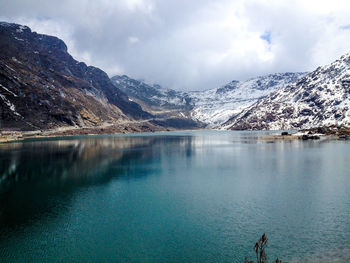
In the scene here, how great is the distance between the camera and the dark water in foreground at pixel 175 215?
1297 inches

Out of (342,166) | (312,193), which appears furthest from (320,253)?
(342,166)

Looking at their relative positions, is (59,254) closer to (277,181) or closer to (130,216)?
(130,216)

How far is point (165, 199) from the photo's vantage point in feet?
180

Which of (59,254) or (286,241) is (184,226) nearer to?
(286,241)

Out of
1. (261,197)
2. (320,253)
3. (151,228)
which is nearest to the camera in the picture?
(320,253)

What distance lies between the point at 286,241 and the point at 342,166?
59.9 meters

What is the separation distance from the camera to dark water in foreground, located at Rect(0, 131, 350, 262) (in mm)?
32938

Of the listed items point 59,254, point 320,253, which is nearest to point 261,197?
point 320,253

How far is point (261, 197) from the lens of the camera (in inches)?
2119

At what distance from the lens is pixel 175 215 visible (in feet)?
149

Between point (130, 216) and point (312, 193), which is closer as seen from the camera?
point (130, 216)

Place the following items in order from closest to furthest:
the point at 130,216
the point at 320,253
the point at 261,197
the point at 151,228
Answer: the point at 320,253 < the point at 151,228 < the point at 130,216 < the point at 261,197

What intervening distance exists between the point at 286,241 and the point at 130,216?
76.1 feet

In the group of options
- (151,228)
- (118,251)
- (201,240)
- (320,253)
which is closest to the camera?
(320,253)
